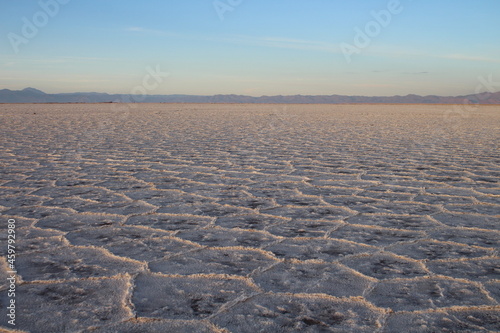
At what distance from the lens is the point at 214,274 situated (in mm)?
1616

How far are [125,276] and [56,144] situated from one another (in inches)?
188

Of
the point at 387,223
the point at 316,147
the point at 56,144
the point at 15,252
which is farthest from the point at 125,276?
the point at 56,144

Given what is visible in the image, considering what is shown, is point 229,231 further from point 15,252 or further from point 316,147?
point 316,147

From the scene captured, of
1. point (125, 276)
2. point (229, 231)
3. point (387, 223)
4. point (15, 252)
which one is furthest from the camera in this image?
point (387, 223)

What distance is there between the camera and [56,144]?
593 cm

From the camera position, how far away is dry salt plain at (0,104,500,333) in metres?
1.32

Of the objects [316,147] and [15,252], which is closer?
[15,252]

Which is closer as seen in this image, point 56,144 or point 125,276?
point 125,276

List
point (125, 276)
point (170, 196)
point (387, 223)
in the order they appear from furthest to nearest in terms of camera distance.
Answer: point (170, 196)
point (387, 223)
point (125, 276)

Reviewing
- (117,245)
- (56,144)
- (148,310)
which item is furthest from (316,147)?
(148,310)

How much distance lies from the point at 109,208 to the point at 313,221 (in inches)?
41.6

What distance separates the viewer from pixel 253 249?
188 centimetres

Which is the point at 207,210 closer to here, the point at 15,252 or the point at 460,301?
the point at 15,252

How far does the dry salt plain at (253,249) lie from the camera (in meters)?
1.32
